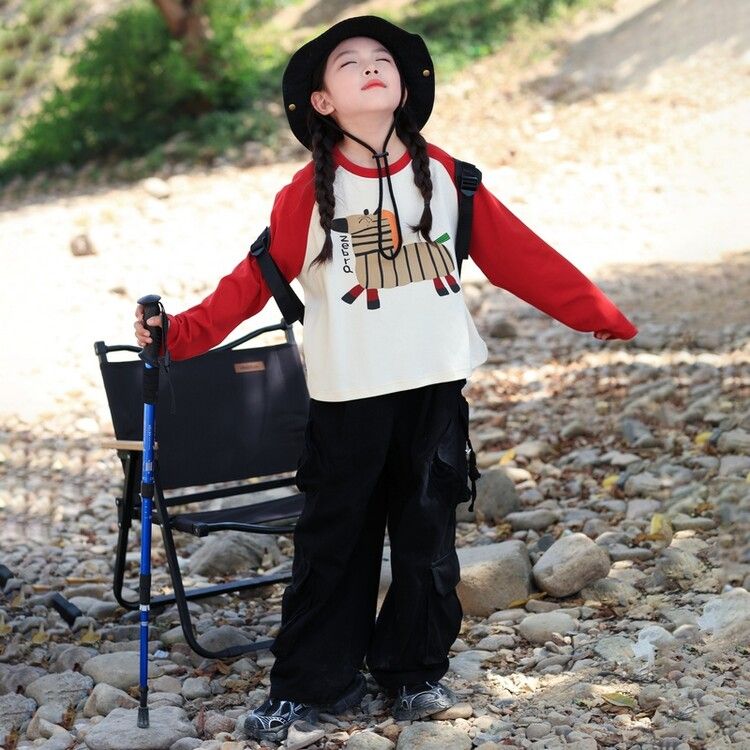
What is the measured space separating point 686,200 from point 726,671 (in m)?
Result: 9.74

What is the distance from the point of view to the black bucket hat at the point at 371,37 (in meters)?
3.46

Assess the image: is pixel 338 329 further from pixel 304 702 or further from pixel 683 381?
pixel 683 381

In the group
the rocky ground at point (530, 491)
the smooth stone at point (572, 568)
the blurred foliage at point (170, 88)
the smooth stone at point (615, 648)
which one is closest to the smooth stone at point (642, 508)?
the rocky ground at point (530, 491)

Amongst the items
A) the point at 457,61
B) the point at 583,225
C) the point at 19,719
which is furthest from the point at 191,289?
the point at 457,61

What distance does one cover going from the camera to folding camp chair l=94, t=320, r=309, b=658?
4.49 metres

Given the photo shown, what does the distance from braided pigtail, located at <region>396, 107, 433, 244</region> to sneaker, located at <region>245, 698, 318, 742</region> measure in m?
1.41

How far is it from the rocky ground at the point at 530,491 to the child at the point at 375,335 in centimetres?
23

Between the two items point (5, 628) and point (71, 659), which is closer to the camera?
point (71, 659)

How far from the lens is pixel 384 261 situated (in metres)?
3.43

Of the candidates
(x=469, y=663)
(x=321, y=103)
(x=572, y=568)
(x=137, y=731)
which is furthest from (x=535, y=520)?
(x=321, y=103)

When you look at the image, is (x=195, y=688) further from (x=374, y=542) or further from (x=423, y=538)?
(x=423, y=538)

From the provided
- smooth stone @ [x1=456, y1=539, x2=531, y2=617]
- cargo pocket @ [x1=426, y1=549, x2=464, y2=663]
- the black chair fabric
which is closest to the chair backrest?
the black chair fabric

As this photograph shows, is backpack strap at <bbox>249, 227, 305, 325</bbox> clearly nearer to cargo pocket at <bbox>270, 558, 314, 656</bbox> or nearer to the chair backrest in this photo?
cargo pocket at <bbox>270, 558, 314, 656</bbox>

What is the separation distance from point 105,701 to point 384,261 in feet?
5.44
